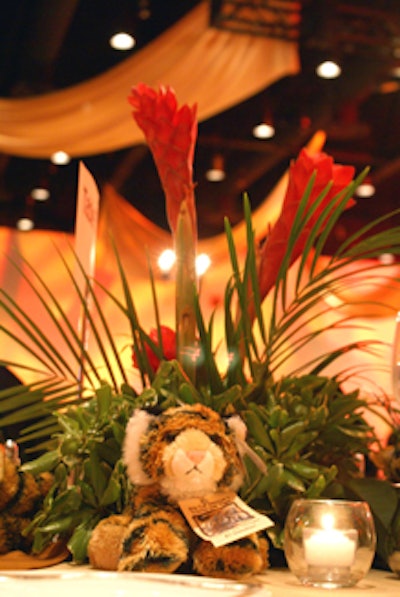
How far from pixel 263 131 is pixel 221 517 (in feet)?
18.8

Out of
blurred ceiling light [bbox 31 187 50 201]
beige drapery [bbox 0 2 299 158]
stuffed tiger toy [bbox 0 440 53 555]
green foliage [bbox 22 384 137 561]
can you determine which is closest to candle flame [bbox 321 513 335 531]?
green foliage [bbox 22 384 137 561]

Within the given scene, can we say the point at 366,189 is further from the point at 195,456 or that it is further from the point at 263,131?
the point at 195,456

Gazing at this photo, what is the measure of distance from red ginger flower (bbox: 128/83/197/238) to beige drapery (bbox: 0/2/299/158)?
11.0ft

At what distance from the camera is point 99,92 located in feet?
14.9

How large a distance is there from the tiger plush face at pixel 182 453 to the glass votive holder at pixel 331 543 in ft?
0.32

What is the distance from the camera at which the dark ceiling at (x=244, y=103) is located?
5.12 m

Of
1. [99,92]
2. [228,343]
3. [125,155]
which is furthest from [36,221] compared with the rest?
[228,343]

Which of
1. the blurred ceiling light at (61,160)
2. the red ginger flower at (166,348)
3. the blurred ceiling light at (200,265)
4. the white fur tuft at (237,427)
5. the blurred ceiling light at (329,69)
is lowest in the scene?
the white fur tuft at (237,427)

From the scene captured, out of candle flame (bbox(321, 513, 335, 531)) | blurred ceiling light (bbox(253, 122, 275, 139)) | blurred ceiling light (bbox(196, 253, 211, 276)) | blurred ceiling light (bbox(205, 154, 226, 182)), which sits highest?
blurred ceiling light (bbox(253, 122, 275, 139))

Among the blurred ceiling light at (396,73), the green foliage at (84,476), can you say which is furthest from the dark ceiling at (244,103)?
the green foliage at (84,476)

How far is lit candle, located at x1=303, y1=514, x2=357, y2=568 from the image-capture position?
0.93 meters

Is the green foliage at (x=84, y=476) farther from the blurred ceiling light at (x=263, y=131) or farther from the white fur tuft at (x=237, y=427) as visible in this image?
the blurred ceiling light at (x=263, y=131)

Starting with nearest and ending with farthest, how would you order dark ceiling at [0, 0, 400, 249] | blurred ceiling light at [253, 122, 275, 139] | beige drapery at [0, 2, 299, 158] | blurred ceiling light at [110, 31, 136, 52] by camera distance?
beige drapery at [0, 2, 299, 158], dark ceiling at [0, 0, 400, 249], blurred ceiling light at [110, 31, 136, 52], blurred ceiling light at [253, 122, 275, 139]

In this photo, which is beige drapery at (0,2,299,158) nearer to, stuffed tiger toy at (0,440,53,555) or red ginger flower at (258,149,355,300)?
red ginger flower at (258,149,355,300)
